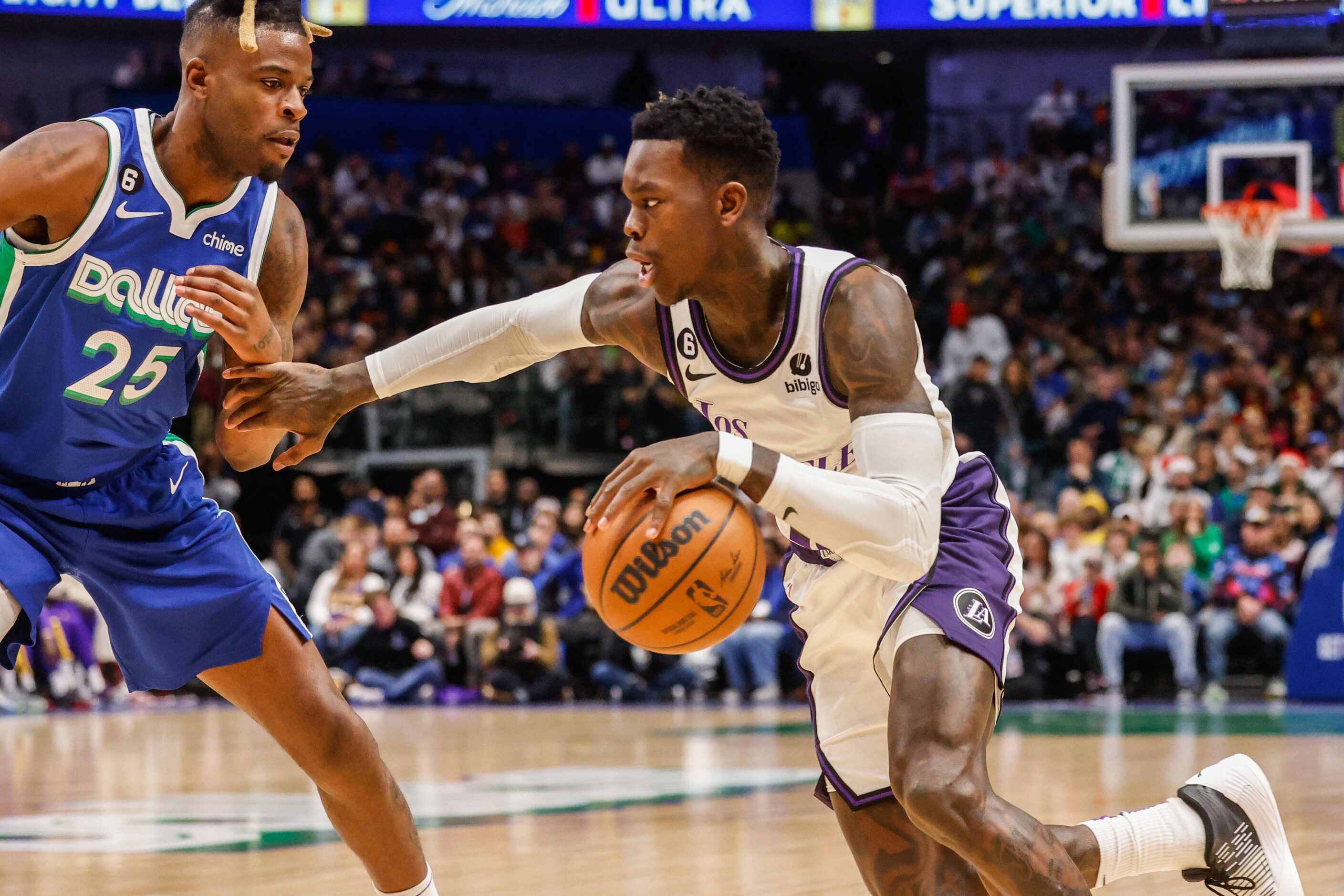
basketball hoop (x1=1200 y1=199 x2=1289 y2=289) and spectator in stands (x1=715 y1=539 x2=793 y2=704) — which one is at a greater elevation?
basketball hoop (x1=1200 y1=199 x2=1289 y2=289)

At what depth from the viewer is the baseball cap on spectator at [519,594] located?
42.1 feet

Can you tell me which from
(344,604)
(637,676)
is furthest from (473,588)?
(637,676)

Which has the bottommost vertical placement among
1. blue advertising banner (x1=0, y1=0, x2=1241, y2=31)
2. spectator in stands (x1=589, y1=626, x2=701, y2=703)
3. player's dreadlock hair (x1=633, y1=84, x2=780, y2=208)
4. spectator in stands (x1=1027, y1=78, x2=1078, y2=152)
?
spectator in stands (x1=589, y1=626, x2=701, y2=703)

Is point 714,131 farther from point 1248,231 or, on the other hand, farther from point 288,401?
point 1248,231

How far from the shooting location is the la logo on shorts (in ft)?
11.6

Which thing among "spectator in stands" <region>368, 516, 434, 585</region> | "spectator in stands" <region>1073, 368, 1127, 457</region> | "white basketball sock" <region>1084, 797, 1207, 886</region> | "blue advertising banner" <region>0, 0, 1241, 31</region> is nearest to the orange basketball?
"white basketball sock" <region>1084, 797, 1207, 886</region>

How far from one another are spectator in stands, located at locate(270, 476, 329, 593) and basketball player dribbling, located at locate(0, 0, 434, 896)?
Answer: 33.7 feet

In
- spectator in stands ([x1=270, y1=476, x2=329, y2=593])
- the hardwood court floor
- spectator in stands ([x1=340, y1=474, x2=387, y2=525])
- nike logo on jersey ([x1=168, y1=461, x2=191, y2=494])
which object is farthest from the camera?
spectator in stands ([x1=340, y1=474, x2=387, y2=525])

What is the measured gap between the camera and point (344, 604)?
1323 centimetres

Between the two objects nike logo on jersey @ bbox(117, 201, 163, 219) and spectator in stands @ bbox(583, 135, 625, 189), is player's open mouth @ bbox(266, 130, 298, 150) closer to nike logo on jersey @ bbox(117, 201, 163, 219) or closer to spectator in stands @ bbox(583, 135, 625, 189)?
nike logo on jersey @ bbox(117, 201, 163, 219)

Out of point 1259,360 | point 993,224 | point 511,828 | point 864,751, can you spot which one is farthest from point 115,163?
point 993,224

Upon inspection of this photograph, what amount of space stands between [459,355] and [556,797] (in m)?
3.85

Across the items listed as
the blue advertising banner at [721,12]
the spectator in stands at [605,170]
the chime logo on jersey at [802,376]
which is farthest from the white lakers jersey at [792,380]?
the spectator in stands at [605,170]

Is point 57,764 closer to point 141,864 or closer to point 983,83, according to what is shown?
point 141,864
